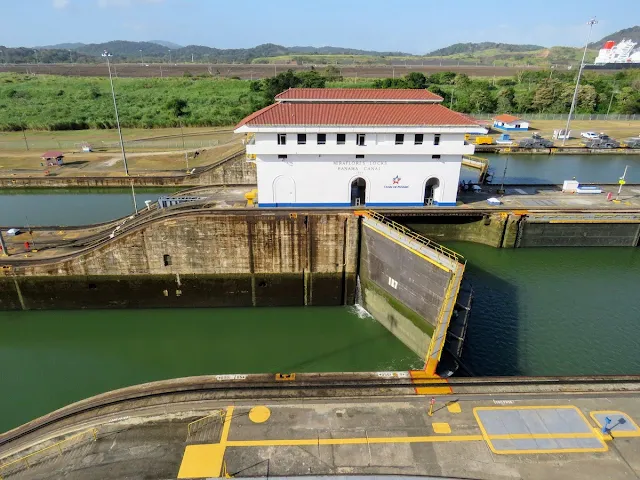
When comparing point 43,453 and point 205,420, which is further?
point 205,420

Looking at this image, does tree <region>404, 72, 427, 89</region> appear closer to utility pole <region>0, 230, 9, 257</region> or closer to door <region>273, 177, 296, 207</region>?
door <region>273, 177, 296, 207</region>

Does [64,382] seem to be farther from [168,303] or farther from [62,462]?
[62,462]

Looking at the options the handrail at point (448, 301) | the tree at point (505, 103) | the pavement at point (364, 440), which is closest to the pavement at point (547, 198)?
the handrail at point (448, 301)

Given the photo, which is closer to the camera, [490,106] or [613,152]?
[613,152]

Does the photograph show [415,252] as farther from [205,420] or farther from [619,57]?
[619,57]

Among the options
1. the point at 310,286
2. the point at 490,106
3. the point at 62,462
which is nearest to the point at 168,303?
the point at 310,286

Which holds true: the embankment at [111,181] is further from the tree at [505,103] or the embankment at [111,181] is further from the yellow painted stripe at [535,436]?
the tree at [505,103]

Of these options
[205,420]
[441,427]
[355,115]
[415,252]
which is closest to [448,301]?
[415,252]

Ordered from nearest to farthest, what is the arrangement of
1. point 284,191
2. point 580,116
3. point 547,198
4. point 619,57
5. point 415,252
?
point 415,252 → point 284,191 → point 547,198 → point 580,116 → point 619,57
